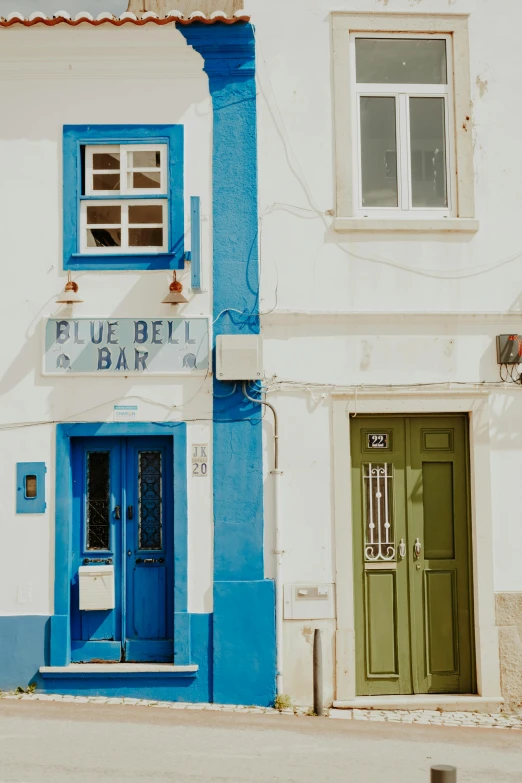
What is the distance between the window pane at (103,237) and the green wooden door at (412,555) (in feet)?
9.29

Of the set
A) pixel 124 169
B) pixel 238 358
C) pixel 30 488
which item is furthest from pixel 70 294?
pixel 30 488

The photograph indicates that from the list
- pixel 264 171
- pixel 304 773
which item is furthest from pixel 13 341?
pixel 304 773

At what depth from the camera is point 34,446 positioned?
27.8ft

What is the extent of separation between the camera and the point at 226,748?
6898mm

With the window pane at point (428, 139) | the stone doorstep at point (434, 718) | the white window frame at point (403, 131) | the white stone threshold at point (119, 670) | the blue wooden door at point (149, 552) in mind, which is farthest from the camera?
the window pane at point (428, 139)

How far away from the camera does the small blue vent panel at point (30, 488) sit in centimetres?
843

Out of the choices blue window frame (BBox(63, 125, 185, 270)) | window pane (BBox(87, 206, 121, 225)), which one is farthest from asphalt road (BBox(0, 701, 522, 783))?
window pane (BBox(87, 206, 121, 225))

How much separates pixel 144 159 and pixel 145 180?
20 cm

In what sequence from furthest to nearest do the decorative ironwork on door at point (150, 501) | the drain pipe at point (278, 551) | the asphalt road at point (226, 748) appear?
the decorative ironwork on door at point (150, 501) → the drain pipe at point (278, 551) → the asphalt road at point (226, 748)

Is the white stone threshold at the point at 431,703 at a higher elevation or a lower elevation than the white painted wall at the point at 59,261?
lower

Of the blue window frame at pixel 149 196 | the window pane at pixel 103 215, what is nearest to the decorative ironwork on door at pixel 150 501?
the blue window frame at pixel 149 196

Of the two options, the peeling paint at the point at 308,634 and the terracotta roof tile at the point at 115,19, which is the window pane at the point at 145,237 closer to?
the terracotta roof tile at the point at 115,19

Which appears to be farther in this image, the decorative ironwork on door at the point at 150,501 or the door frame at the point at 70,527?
the decorative ironwork on door at the point at 150,501

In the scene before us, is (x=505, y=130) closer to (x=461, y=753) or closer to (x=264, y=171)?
(x=264, y=171)
